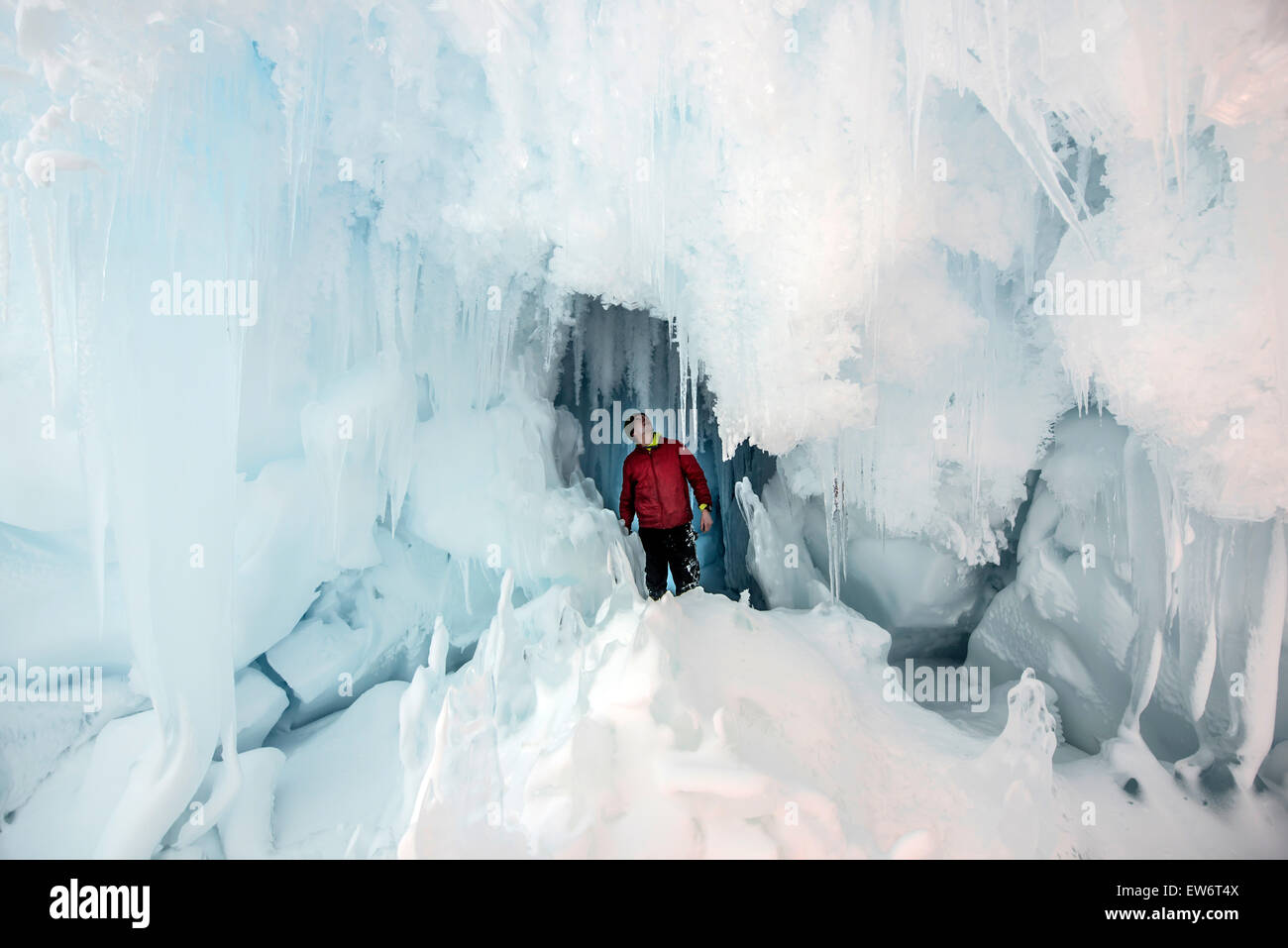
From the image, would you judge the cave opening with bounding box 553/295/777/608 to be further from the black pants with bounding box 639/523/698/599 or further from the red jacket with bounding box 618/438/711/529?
the red jacket with bounding box 618/438/711/529

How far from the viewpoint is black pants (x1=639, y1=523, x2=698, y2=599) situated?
4480 millimetres

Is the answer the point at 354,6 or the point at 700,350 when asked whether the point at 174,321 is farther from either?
the point at 700,350

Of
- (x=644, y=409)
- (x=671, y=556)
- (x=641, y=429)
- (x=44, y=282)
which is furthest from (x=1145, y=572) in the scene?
(x=44, y=282)

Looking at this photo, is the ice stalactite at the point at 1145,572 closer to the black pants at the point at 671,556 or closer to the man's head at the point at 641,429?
the black pants at the point at 671,556

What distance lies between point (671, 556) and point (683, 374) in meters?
1.44

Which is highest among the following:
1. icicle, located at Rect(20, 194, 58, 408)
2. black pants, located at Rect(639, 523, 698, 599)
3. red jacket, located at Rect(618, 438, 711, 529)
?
icicle, located at Rect(20, 194, 58, 408)

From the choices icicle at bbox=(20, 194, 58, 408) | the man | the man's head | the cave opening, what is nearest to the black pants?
the man

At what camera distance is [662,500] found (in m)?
4.36

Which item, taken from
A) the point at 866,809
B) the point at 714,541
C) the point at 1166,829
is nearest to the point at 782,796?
the point at 866,809

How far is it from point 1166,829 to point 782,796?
2004 mm

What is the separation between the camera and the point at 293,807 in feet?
11.1

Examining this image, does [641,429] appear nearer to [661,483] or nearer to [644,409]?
[661,483]

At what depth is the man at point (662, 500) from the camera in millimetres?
4352

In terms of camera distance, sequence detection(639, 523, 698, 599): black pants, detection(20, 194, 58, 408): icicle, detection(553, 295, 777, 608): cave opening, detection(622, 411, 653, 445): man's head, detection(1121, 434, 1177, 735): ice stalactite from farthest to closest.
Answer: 1. detection(553, 295, 777, 608): cave opening
2. detection(639, 523, 698, 599): black pants
3. detection(622, 411, 653, 445): man's head
4. detection(1121, 434, 1177, 735): ice stalactite
5. detection(20, 194, 58, 408): icicle
